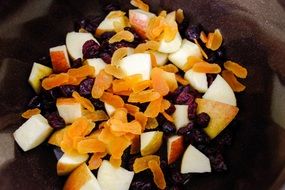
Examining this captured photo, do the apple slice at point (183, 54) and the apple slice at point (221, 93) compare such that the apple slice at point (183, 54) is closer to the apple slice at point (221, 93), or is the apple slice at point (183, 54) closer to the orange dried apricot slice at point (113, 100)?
the apple slice at point (221, 93)

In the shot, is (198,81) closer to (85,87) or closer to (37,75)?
(85,87)

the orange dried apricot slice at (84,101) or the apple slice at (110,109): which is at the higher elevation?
the apple slice at (110,109)

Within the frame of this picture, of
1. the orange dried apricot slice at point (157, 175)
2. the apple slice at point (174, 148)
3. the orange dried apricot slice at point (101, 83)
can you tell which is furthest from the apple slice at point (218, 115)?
the orange dried apricot slice at point (101, 83)

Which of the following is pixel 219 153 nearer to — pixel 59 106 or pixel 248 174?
pixel 248 174

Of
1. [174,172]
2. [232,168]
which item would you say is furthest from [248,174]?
[174,172]

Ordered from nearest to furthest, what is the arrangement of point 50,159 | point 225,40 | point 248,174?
point 248,174 → point 50,159 → point 225,40

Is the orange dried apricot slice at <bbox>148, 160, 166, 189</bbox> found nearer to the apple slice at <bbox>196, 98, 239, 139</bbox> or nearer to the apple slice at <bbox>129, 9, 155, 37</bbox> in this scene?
the apple slice at <bbox>196, 98, 239, 139</bbox>
